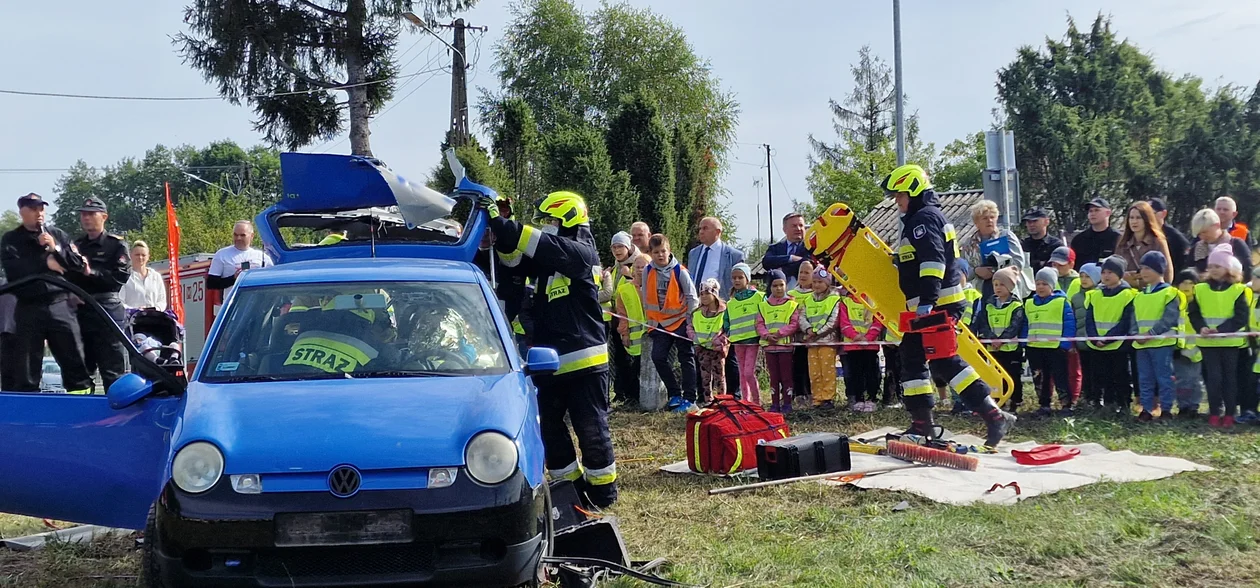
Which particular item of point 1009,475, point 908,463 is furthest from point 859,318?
point 1009,475

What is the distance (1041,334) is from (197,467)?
29.1 ft

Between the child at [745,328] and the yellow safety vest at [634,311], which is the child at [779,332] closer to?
the child at [745,328]

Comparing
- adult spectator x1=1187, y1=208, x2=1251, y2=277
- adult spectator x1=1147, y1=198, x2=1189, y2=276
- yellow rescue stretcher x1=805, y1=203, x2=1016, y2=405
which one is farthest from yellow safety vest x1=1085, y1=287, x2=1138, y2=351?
yellow rescue stretcher x1=805, y1=203, x2=1016, y2=405

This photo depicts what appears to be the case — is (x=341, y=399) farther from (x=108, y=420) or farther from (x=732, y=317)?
(x=732, y=317)

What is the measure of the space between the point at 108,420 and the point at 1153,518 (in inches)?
220

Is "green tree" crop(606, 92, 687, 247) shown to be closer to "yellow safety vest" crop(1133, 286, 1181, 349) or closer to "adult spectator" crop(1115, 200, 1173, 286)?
"adult spectator" crop(1115, 200, 1173, 286)

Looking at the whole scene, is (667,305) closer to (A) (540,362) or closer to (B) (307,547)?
(A) (540,362)

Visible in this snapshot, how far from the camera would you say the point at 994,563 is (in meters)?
5.57

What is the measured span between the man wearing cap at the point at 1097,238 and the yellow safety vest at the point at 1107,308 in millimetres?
1157

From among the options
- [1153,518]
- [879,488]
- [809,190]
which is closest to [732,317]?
[879,488]

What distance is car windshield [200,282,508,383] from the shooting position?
17.3ft

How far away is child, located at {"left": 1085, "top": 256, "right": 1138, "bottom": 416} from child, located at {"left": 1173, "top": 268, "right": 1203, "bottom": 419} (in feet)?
1.47

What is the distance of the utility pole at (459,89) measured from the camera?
30.8 meters

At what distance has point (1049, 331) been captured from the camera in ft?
36.3
